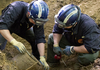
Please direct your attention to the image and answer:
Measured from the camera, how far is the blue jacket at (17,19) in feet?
6.21

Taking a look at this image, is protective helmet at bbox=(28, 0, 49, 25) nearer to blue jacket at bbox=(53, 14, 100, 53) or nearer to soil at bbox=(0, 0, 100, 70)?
blue jacket at bbox=(53, 14, 100, 53)

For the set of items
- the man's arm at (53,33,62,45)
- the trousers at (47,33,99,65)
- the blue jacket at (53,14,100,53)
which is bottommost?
the trousers at (47,33,99,65)

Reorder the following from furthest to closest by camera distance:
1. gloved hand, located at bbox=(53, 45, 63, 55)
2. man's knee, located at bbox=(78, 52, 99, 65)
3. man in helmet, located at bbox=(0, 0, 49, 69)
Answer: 1. gloved hand, located at bbox=(53, 45, 63, 55)
2. man's knee, located at bbox=(78, 52, 99, 65)
3. man in helmet, located at bbox=(0, 0, 49, 69)

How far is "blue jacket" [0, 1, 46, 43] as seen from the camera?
189 centimetres

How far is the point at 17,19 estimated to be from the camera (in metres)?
2.23

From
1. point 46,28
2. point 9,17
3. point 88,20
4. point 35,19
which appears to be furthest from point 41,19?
point 46,28

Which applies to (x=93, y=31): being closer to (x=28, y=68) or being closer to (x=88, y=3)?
(x=28, y=68)

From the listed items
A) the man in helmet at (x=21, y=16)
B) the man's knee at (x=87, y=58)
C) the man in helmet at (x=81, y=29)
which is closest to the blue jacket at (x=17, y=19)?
the man in helmet at (x=21, y=16)

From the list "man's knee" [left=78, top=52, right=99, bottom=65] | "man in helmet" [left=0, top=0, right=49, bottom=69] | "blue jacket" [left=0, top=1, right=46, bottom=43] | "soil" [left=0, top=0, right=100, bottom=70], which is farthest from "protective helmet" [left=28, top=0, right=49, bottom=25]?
"man's knee" [left=78, top=52, right=99, bottom=65]

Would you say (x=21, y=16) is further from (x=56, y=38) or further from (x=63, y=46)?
(x=63, y=46)

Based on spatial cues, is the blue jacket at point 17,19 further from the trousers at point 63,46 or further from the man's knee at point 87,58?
the man's knee at point 87,58

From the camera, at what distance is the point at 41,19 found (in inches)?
77.2

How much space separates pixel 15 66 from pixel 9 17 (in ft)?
2.93

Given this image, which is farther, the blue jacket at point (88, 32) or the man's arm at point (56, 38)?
the man's arm at point (56, 38)
